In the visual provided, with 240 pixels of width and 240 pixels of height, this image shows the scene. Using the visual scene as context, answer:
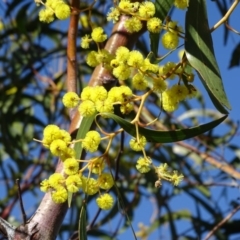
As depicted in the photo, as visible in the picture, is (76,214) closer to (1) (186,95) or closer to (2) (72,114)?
(2) (72,114)

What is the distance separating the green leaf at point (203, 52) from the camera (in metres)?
0.71

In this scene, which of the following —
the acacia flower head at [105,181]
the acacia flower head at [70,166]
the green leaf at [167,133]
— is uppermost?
the green leaf at [167,133]

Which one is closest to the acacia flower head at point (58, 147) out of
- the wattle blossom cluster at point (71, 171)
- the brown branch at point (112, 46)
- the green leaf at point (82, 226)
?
the wattle blossom cluster at point (71, 171)

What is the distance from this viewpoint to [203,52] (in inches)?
29.4

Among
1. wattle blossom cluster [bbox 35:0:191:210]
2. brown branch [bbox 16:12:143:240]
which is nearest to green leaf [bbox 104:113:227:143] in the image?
wattle blossom cluster [bbox 35:0:191:210]

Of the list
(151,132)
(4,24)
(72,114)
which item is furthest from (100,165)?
(4,24)

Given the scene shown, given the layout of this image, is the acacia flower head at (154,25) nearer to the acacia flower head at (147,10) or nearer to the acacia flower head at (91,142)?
the acacia flower head at (147,10)

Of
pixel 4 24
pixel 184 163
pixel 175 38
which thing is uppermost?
pixel 4 24

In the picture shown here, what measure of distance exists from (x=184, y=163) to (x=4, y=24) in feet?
2.22

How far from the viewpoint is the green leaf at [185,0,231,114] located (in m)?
0.71

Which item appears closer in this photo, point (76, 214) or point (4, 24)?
point (76, 214)

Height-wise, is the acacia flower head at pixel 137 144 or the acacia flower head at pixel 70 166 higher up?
the acacia flower head at pixel 137 144

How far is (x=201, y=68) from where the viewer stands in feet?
2.37

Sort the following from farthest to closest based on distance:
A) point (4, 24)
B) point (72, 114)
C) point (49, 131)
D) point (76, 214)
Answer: point (4, 24) < point (76, 214) < point (72, 114) < point (49, 131)
